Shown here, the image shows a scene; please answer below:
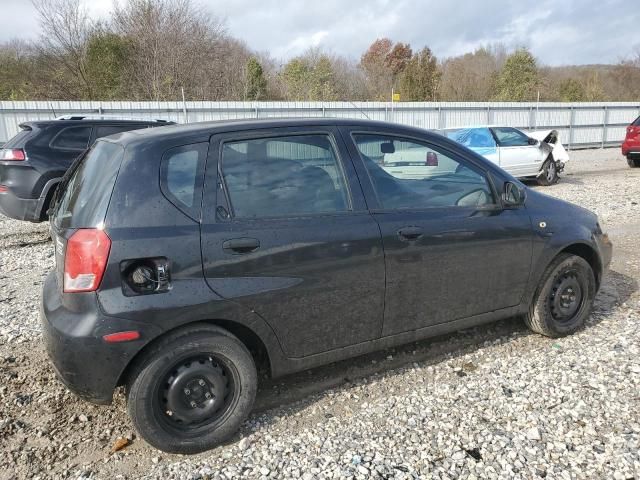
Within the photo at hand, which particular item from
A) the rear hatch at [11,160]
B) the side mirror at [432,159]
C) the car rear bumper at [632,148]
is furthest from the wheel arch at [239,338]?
the car rear bumper at [632,148]

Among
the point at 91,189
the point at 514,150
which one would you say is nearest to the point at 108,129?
the point at 91,189

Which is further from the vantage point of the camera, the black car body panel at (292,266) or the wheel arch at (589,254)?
the wheel arch at (589,254)

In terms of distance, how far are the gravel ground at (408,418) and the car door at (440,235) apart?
45cm

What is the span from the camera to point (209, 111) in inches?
674

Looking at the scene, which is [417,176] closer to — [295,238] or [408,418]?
[295,238]

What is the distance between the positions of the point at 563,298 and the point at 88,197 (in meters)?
3.58

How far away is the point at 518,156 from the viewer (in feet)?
42.0

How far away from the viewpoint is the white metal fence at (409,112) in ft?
49.2

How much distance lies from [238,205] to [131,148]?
65 centimetres

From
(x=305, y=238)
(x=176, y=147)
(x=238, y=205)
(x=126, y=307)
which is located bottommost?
(x=126, y=307)

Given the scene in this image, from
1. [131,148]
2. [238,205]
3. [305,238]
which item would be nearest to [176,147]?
[131,148]

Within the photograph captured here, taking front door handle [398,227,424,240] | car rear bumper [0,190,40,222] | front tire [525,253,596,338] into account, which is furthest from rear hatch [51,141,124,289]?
car rear bumper [0,190,40,222]

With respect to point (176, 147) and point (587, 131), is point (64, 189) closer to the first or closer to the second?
point (176, 147)

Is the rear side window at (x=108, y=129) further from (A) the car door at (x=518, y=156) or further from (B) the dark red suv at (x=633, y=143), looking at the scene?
(B) the dark red suv at (x=633, y=143)
